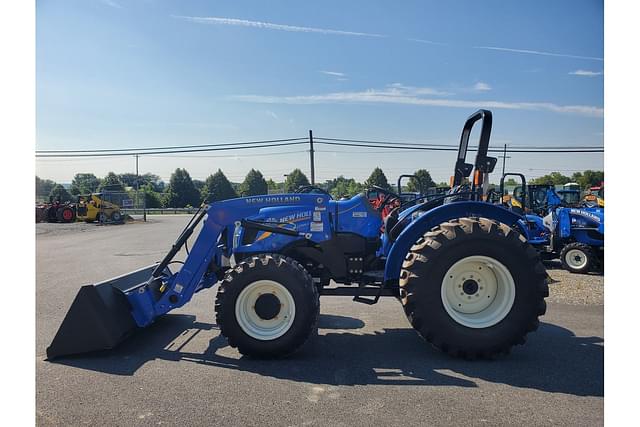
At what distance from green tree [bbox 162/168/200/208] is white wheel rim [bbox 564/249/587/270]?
42.1 metres

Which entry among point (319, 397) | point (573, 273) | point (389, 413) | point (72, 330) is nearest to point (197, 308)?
point (72, 330)

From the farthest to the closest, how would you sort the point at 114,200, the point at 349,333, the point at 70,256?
the point at 114,200 < the point at 70,256 < the point at 349,333

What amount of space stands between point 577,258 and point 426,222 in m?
7.19

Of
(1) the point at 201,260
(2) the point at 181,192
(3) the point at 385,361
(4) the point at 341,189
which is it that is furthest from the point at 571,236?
(2) the point at 181,192

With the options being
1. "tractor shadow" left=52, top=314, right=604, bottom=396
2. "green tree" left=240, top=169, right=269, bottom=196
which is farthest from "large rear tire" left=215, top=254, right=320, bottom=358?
"green tree" left=240, top=169, right=269, bottom=196

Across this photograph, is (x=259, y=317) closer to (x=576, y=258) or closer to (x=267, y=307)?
(x=267, y=307)


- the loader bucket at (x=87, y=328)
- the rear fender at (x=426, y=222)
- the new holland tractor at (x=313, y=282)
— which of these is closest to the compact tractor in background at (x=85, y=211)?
the new holland tractor at (x=313, y=282)

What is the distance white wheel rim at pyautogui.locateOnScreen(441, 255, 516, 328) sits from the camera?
14.4 feet

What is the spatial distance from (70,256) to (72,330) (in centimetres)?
975

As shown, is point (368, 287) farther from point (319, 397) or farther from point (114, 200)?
point (114, 200)

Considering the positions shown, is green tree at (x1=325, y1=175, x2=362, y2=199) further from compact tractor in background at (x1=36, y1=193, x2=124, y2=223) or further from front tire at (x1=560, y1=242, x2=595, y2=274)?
compact tractor in background at (x1=36, y1=193, x2=124, y2=223)

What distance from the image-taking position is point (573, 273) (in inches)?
386

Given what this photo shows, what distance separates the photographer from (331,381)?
380cm

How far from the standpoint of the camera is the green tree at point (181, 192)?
157 ft
